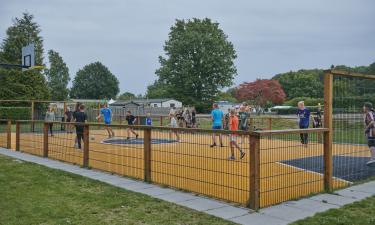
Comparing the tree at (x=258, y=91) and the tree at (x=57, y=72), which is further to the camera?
the tree at (x=57, y=72)

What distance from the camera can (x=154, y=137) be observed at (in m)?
9.18

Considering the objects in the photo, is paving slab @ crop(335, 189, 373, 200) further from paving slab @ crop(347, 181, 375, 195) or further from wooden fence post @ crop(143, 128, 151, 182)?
wooden fence post @ crop(143, 128, 151, 182)

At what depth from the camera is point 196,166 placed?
26.5 ft

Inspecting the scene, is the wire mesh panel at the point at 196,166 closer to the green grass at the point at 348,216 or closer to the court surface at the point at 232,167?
the court surface at the point at 232,167

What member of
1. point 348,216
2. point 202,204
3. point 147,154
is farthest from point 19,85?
point 348,216

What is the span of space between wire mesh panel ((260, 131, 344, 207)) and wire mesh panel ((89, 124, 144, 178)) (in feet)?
10.2

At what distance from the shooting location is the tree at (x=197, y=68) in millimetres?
65812

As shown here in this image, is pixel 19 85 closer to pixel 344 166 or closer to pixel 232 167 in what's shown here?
pixel 232 167

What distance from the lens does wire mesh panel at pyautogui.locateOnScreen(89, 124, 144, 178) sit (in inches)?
377

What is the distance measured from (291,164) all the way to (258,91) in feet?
213

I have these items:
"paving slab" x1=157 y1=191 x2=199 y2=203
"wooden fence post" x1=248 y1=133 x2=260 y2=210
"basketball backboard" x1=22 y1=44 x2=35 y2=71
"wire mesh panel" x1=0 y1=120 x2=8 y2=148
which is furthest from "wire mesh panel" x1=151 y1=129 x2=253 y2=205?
"basketball backboard" x1=22 y1=44 x2=35 y2=71

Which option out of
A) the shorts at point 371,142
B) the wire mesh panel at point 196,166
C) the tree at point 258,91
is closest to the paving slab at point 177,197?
the wire mesh panel at point 196,166

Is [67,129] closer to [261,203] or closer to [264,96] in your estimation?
[261,203]

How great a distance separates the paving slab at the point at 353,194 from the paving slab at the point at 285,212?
1598 mm
